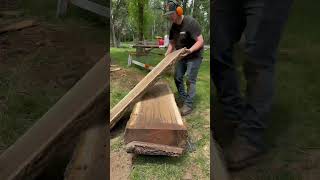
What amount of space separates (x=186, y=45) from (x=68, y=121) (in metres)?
3.62

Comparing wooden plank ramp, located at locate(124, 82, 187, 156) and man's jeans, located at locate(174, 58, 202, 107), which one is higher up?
man's jeans, located at locate(174, 58, 202, 107)

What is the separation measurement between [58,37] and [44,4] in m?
0.09

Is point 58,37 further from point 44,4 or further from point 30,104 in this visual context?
point 30,104

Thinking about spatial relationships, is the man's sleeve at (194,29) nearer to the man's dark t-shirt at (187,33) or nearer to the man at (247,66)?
the man's dark t-shirt at (187,33)

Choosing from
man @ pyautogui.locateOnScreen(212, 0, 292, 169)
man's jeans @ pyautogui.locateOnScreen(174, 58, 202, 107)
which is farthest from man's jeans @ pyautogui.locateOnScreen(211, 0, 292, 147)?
man's jeans @ pyautogui.locateOnScreen(174, 58, 202, 107)

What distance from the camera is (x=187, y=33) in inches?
170

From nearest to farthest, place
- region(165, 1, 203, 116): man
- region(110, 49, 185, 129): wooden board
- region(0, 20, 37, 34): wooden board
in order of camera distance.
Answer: region(0, 20, 37, 34): wooden board < region(110, 49, 185, 129): wooden board < region(165, 1, 203, 116): man

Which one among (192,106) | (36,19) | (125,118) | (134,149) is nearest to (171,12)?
(192,106)

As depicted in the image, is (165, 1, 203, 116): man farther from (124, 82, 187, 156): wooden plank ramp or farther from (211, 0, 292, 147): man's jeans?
(211, 0, 292, 147): man's jeans

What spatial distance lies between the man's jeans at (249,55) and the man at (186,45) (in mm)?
3015

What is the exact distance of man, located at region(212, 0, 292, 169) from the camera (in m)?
0.85

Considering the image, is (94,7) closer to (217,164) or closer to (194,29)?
(217,164)

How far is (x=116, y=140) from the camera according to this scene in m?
3.03

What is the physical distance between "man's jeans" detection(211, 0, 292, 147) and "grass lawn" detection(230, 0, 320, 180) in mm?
25
